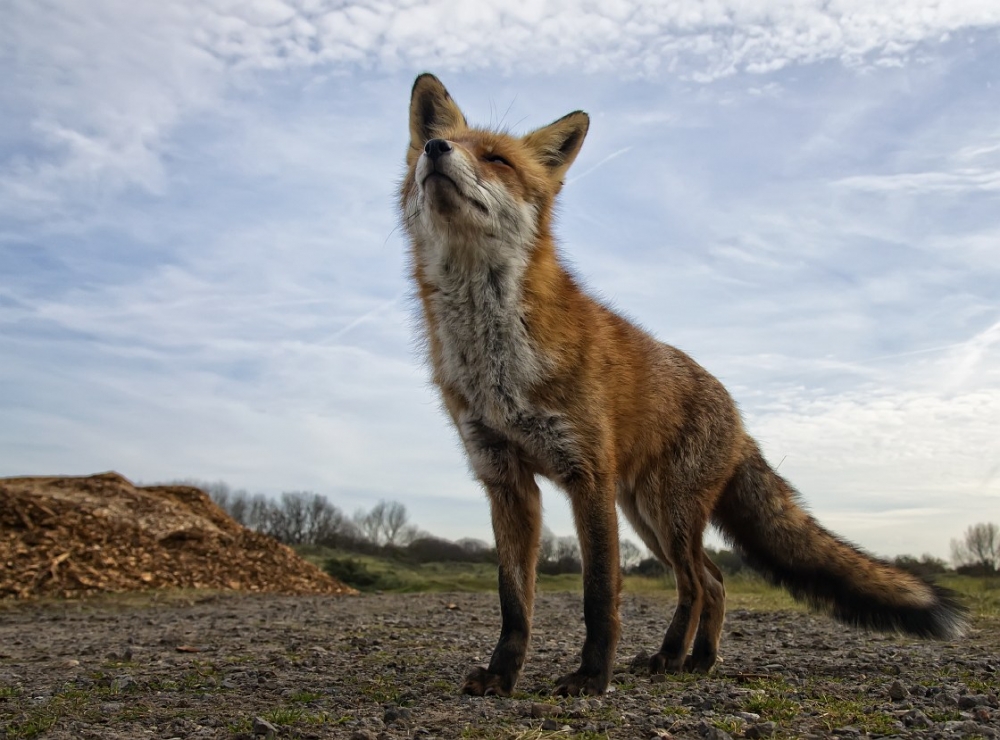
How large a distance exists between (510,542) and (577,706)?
99 centimetres

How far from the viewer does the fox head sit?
426 centimetres

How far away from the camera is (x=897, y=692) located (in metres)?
4.19

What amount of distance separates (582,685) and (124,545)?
10939 mm

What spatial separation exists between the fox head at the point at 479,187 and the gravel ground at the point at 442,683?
7.71ft

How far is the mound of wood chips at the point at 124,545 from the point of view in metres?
12.0

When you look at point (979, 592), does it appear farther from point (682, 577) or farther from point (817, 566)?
point (682, 577)

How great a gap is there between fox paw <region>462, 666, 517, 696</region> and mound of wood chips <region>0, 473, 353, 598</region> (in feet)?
30.6

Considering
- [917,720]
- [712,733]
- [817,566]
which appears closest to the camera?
[712,733]

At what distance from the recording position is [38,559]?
1215 cm

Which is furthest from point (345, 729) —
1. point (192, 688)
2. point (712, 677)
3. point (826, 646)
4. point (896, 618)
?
point (826, 646)

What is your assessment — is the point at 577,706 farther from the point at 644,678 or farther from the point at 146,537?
the point at 146,537

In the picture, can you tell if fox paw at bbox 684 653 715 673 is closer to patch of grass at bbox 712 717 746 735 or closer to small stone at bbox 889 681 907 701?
small stone at bbox 889 681 907 701

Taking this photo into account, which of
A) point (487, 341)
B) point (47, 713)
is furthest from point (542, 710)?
point (47, 713)

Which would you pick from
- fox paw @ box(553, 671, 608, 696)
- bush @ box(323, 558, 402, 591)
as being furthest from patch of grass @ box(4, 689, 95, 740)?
bush @ box(323, 558, 402, 591)
